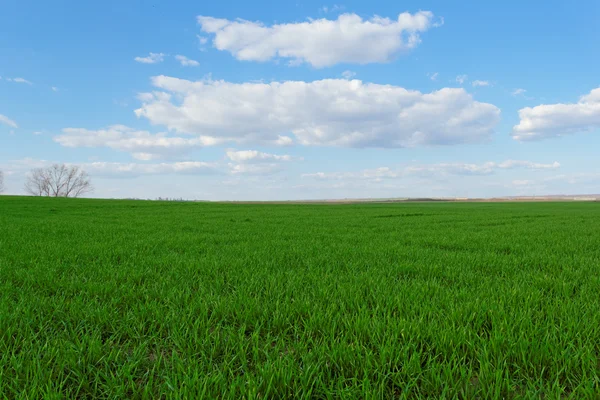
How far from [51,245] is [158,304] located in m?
5.83

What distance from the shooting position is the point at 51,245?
755cm

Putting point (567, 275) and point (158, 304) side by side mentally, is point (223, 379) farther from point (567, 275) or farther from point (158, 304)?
point (567, 275)

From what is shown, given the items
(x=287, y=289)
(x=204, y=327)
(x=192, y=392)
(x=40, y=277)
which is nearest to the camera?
(x=192, y=392)

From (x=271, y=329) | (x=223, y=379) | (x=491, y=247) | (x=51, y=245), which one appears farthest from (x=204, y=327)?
(x=491, y=247)

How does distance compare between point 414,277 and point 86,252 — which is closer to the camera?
point 414,277

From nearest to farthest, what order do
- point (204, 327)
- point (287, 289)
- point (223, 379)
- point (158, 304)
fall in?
point (223, 379)
point (204, 327)
point (158, 304)
point (287, 289)

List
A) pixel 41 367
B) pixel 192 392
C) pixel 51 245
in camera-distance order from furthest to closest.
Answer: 1. pixel 51 245
2. pixel 41 367
3. pixel 192 392

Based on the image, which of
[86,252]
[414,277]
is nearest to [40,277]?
[86,252]

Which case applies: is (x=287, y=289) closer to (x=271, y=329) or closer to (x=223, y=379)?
(x=271, y=329)

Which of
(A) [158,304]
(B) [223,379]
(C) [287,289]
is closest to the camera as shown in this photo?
(B) [223,379]

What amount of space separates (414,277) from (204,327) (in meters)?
3.17

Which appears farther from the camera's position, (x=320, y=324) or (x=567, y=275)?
(x=567, y=275)

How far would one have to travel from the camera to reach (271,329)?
297 centimetres

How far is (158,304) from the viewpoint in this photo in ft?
11.3
